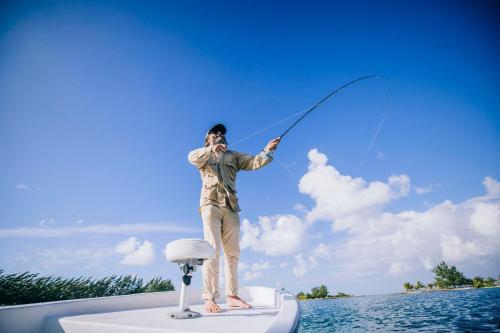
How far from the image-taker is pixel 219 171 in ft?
10.1

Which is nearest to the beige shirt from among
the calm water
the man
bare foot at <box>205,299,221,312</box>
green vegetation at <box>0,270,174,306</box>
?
the man

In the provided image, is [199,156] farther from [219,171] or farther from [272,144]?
[272,144]

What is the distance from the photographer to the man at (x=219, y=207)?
2.77 m

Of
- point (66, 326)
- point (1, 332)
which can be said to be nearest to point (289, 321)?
point (66, 326)

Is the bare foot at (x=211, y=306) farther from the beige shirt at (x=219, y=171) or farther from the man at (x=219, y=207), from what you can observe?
the beige shirt at (x=219, y=171)

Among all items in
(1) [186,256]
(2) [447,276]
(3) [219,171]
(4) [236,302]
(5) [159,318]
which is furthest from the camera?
(2) [447,276]

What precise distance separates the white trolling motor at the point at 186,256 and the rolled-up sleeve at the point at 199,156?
102 centimetres

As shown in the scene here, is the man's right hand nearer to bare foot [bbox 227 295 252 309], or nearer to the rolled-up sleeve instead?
the rolled-up sleeve

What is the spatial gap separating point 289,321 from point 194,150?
2.15 meters

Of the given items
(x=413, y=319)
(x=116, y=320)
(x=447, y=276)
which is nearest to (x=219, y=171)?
(x=116, y=320)

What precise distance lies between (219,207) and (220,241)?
0.35 metres

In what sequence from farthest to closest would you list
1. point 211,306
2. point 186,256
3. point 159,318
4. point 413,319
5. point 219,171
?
point 413,319
point 219,171
point 211,306
point 159,318
point 186,256

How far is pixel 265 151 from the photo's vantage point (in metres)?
3.29

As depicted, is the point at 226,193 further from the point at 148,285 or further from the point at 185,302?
the point at 148,285
